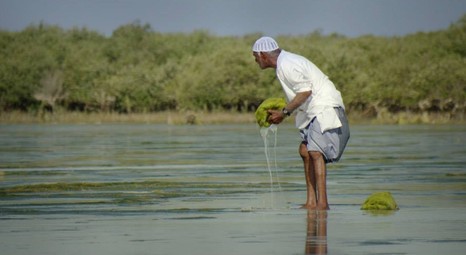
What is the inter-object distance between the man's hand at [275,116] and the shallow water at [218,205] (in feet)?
3.13

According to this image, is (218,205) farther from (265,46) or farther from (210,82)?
(210,82)

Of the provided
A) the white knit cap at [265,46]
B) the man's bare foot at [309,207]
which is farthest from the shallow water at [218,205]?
the white knit cap at [265,46]

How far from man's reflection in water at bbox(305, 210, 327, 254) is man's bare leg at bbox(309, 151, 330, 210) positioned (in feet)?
0.83

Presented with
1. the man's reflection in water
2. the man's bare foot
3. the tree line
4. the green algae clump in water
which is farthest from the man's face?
the tree line

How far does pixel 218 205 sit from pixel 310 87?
72.3 inches

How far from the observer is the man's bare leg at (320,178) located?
1395cm

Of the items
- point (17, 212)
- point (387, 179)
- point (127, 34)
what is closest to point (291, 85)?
point (17, 212)

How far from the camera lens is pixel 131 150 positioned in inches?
1267

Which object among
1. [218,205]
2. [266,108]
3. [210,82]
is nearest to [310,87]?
[266,108]

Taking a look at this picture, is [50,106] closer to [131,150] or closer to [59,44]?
[59,44]

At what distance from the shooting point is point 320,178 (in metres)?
14.0

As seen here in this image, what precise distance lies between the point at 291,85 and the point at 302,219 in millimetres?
1780

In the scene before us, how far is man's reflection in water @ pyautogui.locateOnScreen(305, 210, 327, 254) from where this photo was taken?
995 cm

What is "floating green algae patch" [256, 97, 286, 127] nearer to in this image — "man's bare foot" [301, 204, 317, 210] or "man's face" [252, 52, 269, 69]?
"man's face" [252, 52, 269, 69]
